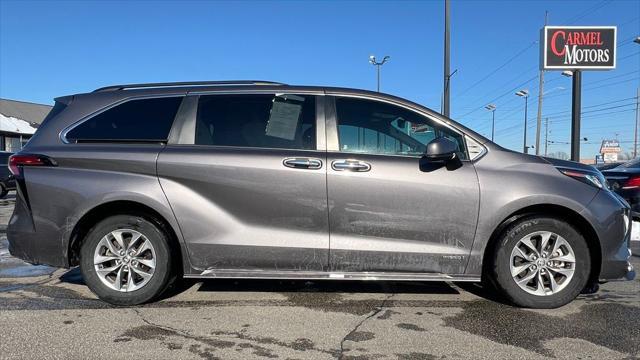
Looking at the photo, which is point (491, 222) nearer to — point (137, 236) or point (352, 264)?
point (352, 264)

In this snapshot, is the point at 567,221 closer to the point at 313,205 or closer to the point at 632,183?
the point at 313,205

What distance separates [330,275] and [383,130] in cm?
133

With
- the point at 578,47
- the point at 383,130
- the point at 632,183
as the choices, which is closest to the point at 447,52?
the point at 578,47

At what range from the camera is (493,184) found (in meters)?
4.06

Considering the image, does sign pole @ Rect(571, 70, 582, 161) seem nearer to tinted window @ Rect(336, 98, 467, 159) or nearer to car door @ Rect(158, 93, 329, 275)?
tinted window @ Rect(336, 98, 467, 159)

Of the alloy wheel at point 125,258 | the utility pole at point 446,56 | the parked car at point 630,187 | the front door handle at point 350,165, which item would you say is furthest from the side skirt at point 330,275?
the utility pole at point 446,56

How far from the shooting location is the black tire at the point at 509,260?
13.4ft

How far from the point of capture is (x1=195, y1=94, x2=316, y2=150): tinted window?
13.9ft

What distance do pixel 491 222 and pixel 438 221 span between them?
17.3 inches

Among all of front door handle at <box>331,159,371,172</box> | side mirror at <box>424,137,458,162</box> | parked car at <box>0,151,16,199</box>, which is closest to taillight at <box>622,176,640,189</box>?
side mirror at <box>424,137,458,162</box>

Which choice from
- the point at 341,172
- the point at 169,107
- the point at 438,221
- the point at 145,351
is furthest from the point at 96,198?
the point at 438,221

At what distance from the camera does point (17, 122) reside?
40.4 m

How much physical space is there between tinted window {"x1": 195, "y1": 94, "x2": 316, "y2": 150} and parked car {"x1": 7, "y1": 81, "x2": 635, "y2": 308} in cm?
1

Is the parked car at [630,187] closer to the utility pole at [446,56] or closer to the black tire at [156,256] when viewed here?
the black tire at [156,256]
